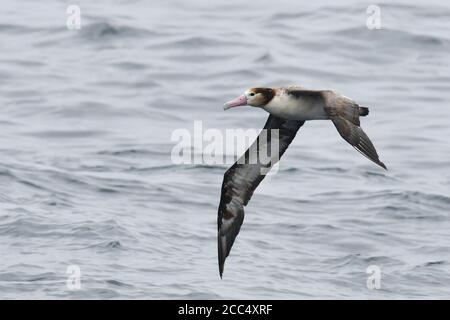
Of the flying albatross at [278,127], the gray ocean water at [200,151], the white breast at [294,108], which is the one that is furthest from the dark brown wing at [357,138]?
the gray ocean water at [200,151]

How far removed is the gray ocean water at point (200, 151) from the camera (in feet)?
74.0

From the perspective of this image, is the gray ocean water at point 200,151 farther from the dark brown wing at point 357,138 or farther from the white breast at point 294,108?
the dark brown wing at point 357,138

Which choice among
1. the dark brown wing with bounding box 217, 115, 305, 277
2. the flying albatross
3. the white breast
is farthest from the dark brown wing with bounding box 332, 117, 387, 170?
the dark brown wing with bounding box 217, 115, 305, 277

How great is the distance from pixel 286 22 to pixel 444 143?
16.9 m

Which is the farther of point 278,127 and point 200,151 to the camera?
point 200,151

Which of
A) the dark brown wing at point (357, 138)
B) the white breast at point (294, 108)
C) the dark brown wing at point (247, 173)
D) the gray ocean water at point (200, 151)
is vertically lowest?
the gray ocean water at point (200, 151)

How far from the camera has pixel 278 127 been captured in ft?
59.4

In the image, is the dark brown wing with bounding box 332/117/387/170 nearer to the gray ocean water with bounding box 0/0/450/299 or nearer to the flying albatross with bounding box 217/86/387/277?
the flying albatross with bounding box 217/86/387/277

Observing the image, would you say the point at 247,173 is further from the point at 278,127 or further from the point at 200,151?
the point at 200,151

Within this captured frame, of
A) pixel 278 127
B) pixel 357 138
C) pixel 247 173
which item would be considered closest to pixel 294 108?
pixel 357 138

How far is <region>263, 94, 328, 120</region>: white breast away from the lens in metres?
16.1

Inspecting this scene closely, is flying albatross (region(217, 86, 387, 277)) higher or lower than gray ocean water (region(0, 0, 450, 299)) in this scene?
higher

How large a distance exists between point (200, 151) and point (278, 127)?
13.7m

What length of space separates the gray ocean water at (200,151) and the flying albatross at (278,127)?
2.46 metres
